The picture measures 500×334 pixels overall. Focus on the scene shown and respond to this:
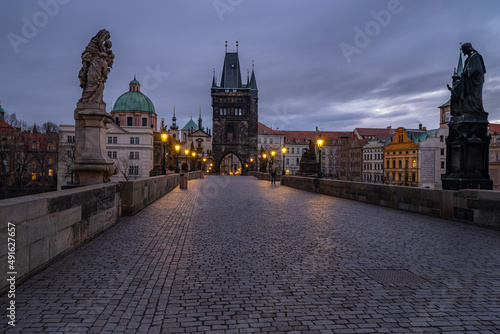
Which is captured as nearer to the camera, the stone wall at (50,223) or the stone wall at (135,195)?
the stone wall at (50,223)

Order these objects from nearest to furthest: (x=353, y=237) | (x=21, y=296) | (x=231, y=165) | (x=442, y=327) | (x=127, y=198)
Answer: (x=442, y=327) → (x=21, y=296) → (x=353, y=237) → (x=127, y=198) → (x=231, y=165)

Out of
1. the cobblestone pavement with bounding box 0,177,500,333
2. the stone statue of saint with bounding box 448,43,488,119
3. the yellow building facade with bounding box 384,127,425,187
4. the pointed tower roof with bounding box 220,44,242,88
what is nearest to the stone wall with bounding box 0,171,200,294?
the cobblestone pavement with bounding box 0,177,500,333

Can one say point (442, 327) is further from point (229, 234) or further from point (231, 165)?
point (231, 165)

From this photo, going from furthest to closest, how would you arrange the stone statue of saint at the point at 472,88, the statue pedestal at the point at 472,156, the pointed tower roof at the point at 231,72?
the pointed tower roof at the point at 231,72 < the stone statue of saint at the point at 472,88 < the statue pedestal at the point at 472,156

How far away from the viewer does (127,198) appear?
1051 centimetres

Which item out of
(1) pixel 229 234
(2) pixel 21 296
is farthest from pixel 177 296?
(1) pixel 229 234

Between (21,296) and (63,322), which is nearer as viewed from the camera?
(63,322)

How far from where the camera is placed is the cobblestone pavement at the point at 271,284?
344 cm

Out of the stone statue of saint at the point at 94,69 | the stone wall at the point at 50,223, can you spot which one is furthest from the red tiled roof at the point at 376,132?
the stone wall at the point at 50,223

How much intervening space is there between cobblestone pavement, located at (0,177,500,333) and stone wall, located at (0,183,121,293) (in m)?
0.22

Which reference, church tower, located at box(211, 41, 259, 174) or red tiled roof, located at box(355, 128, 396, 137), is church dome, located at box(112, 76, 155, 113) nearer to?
church tower, located at box(211, 41, 259, 174)

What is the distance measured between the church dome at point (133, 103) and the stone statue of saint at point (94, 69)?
3275 inches

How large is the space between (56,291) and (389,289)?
3.79 m

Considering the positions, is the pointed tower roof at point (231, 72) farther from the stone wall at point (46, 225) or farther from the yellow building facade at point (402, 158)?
the stone wall at point (46, 225)
